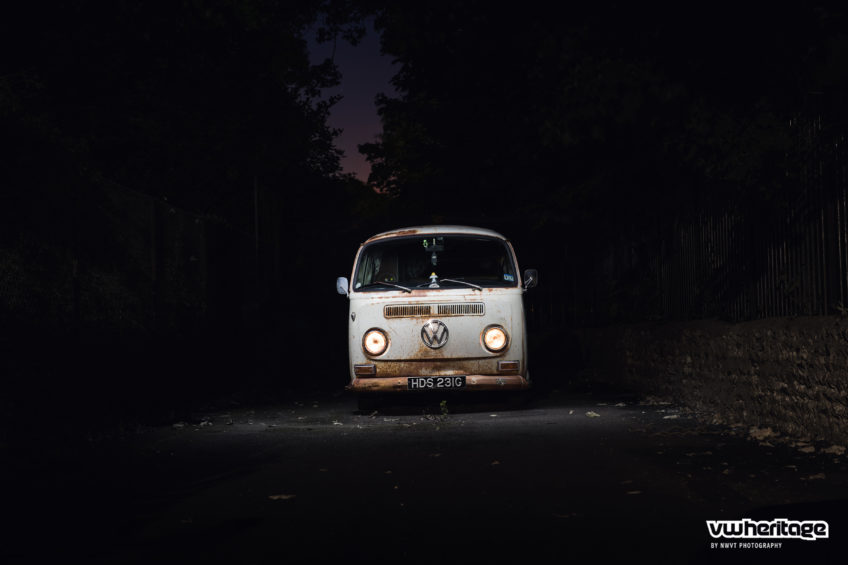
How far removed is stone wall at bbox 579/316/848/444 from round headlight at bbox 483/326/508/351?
88.8 inches

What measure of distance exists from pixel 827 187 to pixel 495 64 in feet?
39.1

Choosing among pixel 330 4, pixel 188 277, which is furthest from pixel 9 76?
pixel 330 4

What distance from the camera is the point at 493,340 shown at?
37.4ft

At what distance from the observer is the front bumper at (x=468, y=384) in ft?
37.2

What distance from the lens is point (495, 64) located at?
19.6 metres

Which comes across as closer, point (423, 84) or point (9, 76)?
point (9, 76)

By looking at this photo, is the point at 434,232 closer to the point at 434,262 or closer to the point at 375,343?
the point at 434,262

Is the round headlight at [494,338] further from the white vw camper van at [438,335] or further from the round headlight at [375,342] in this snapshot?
the round headlight at [375,342]

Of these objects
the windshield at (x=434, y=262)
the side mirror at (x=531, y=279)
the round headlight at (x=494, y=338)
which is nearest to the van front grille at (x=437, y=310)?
the round headlight at (x=494, y=338)

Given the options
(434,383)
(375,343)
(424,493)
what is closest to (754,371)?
(434,383)

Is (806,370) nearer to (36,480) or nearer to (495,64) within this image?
(36,480)

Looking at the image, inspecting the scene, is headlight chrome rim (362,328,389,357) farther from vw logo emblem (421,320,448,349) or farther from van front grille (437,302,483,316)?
van front grille (437,302,483,316)

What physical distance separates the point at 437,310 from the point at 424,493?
5.29m

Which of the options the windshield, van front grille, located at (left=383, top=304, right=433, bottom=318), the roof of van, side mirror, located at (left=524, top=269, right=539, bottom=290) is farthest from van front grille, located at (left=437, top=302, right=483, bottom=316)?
the roof of van
